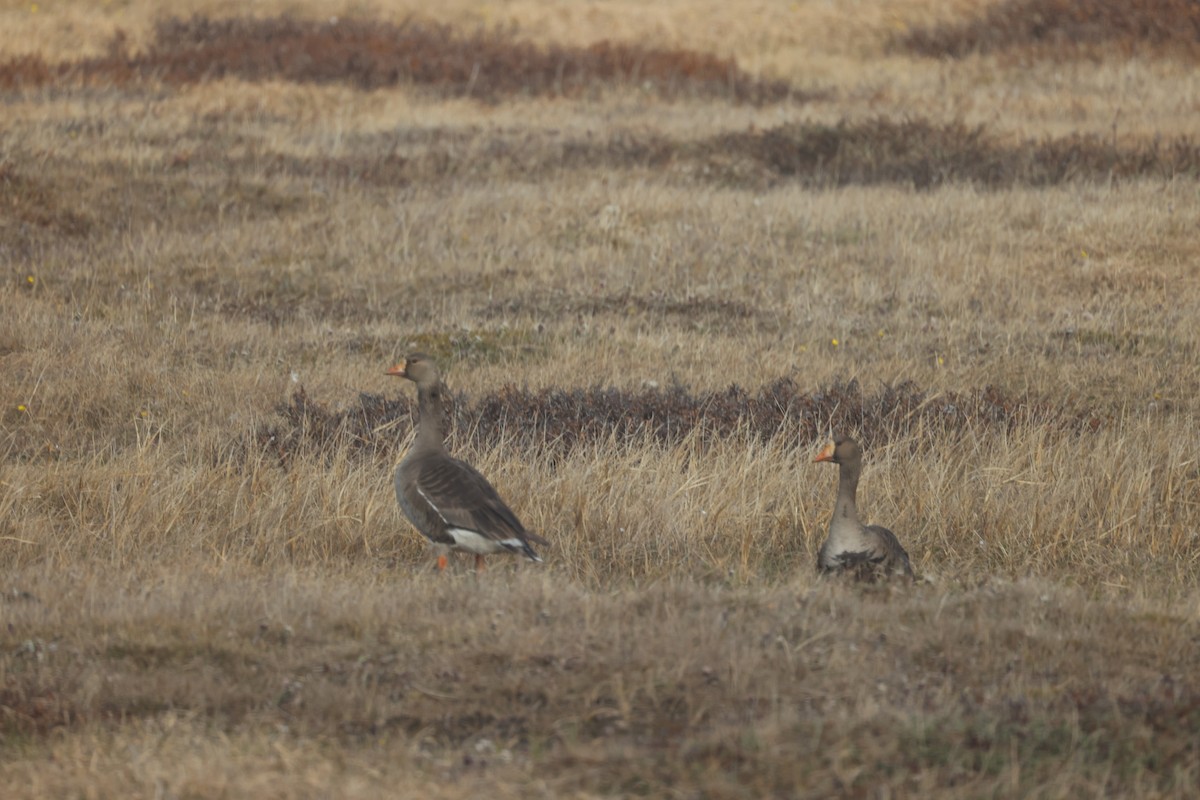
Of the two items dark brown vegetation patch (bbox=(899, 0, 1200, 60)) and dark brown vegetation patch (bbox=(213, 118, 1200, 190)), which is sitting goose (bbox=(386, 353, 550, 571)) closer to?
dark brown vegetation patch (bbox=(213, 118, 1200, 190))

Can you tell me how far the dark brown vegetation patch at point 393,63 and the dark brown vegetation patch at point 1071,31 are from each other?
5543 millimetres

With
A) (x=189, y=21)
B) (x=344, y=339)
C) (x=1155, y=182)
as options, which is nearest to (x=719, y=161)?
(x=1155, y=182)

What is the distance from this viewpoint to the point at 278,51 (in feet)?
92.6

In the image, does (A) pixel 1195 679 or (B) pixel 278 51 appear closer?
(A) pixel 1195 679

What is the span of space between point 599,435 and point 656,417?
551 mm

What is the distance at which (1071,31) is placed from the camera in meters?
30.8

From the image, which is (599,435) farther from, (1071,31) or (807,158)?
(1071,31)

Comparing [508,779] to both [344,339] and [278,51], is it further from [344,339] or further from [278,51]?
[278,51]

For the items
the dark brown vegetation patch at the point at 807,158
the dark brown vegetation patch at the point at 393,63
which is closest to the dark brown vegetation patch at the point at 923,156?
the dark brown vegetation patch at the point at 807,158

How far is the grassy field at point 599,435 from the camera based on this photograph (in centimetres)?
477

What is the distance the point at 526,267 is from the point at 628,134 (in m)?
7.82

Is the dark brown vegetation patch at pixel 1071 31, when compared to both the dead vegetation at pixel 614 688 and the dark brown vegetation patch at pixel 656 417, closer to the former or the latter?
the dark brown vegetation patch at pixel 656 417

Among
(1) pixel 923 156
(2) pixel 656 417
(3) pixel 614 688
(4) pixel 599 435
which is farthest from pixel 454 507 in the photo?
(1) pixel 923 156

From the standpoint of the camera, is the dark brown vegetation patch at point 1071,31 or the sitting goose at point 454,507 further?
the dark brown vegetation patch at point 1071,31
